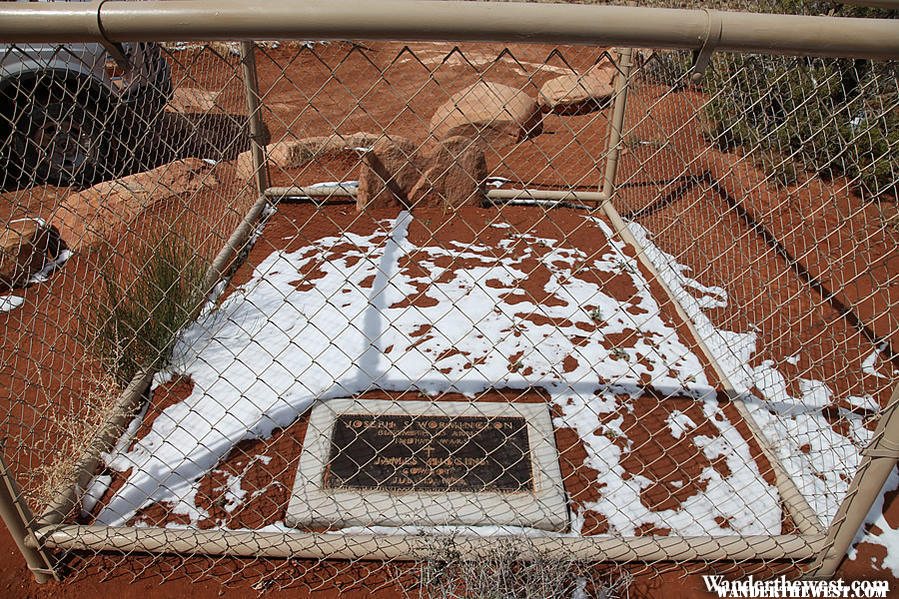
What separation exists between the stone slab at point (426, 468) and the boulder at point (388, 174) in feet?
7.27

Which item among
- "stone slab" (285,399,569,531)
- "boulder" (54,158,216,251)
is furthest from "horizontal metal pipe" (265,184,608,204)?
"stone slab" (285,399,569,531)

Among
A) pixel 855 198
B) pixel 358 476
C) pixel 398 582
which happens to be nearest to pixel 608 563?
pixel 398 582

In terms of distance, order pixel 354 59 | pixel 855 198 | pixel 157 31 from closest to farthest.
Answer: pixel 157 31 < pixel 855 198 < pixel 354 59

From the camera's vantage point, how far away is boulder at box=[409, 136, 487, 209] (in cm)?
451

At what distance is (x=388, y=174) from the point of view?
14.9 ft

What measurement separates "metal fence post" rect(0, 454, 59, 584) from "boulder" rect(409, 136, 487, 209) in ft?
10.4

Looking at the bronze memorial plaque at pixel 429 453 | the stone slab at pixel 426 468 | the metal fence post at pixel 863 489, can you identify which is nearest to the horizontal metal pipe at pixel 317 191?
the stone slab at pixel 426 468

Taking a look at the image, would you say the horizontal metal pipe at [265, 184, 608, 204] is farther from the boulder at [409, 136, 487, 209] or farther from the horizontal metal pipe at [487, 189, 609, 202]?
the boulder at [409, 136, 487, 209]

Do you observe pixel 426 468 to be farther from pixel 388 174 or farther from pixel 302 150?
pixel 302 150

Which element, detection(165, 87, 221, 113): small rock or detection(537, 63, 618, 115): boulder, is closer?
detection(165, 87, 221, 113): small rock

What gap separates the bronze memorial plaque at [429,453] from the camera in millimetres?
2312

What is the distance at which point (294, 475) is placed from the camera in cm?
245

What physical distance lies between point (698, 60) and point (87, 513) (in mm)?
2581

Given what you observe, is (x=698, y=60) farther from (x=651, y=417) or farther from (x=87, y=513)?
(x=87, y=513)
